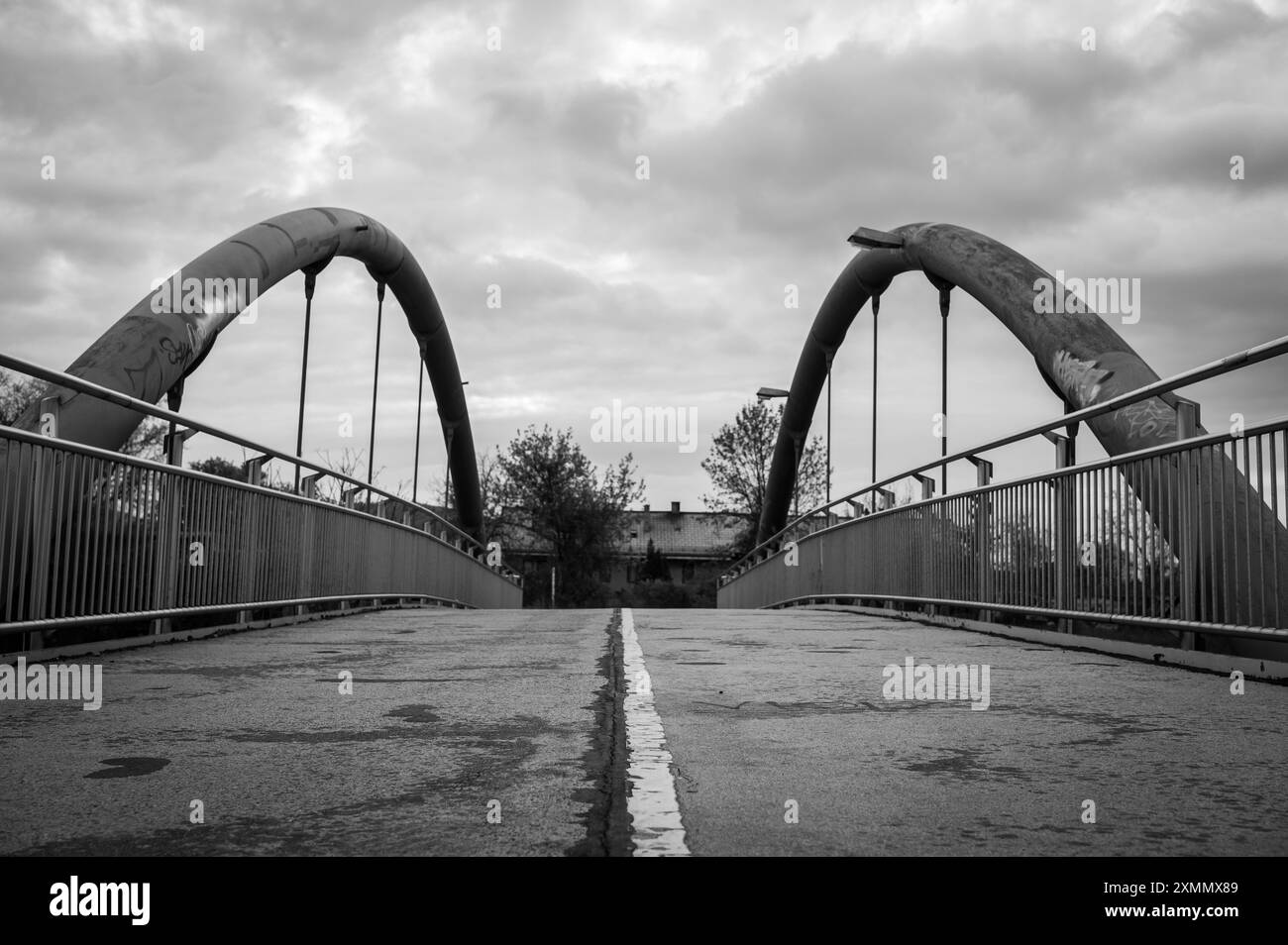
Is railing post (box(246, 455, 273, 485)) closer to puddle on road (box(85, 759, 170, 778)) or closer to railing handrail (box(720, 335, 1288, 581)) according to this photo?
railing handrail (box(720, 335, 1288, 581))

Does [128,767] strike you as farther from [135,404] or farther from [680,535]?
[680,535]

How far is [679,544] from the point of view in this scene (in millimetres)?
75812

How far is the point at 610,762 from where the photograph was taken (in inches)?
128

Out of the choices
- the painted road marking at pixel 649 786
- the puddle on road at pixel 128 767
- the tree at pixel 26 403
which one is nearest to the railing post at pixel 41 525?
the puddle on road at pixel 128 767

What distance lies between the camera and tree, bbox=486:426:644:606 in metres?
55.8

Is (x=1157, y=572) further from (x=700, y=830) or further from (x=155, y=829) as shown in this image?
(x=155, y=829)

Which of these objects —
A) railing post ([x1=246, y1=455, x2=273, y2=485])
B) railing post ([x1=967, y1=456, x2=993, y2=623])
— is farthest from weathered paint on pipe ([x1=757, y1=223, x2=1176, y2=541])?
railing post ([x1=246, y1=455, x2=273, y2=485])

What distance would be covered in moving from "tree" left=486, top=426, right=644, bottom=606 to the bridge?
42478 millimetres

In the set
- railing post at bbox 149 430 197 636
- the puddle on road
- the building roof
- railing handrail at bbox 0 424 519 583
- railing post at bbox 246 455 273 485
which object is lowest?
the puddle on road

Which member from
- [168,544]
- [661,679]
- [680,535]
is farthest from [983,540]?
[680,535]

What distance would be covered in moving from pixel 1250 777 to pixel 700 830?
1.54 meters

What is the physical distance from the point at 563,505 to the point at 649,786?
53.6 meters

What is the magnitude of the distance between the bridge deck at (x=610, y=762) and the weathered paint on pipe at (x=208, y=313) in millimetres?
2961
